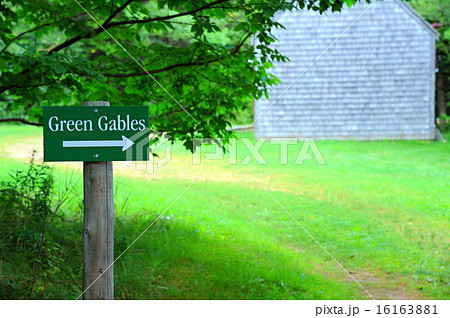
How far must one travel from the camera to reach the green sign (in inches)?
103

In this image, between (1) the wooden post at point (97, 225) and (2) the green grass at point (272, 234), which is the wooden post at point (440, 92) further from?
(1) the wooden post at point (97, 225)

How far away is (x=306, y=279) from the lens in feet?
16.1

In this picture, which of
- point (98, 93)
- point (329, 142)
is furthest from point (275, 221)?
point (329, 142)

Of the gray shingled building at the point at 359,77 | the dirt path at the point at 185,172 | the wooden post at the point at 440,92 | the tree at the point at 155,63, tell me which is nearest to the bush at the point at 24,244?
the tree at the point at 155,63

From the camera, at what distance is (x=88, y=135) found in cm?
261

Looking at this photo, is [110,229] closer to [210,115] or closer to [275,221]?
[210,115]

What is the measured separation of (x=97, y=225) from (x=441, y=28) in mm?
20693

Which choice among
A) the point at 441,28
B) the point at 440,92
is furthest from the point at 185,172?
the point at 440,92

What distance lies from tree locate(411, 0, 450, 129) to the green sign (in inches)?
723

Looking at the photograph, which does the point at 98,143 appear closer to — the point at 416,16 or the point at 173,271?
the point at 173,271

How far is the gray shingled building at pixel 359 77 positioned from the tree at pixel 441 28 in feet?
9.66

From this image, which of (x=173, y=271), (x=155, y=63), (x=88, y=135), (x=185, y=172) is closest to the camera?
(x=88, y=135)

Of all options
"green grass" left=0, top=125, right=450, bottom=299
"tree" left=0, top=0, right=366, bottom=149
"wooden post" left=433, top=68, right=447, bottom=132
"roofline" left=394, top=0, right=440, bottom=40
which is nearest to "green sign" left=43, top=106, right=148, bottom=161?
"tree" left=0, top=0, right=366, bottom=149

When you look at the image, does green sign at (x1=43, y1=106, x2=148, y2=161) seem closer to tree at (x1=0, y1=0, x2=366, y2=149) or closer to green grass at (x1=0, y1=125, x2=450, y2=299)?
tree at (x1=0, y1=0, x2=366, y2=149)
